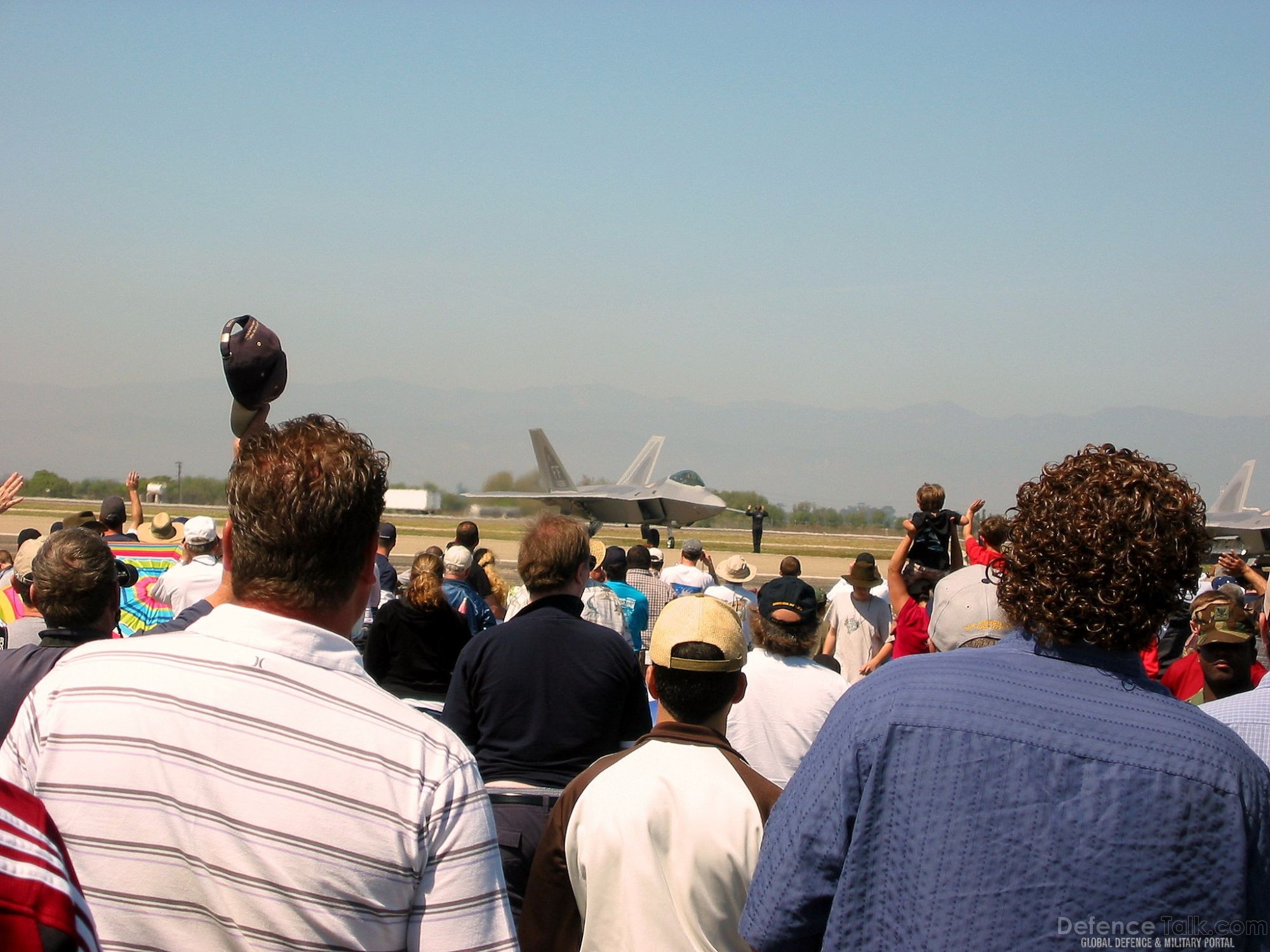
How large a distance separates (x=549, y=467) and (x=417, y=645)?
34.7m

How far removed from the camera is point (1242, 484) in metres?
38.9

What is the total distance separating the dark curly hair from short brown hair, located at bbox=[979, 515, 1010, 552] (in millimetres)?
3499

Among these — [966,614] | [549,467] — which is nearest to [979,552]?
[966,614]

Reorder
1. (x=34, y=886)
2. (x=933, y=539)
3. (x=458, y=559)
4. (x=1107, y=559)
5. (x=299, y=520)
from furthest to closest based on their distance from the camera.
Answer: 1. (x=933, y=539)
2. (x=458, y=559)
3. (x=1107, y=559)
4. (x=299, y=520)
5. (x=34, y=886)

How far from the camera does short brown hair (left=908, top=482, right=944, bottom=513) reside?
691 centimetres

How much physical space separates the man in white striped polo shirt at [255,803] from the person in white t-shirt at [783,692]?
8.41 ft

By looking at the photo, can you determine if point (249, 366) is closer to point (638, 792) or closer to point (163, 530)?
point (638, 792)

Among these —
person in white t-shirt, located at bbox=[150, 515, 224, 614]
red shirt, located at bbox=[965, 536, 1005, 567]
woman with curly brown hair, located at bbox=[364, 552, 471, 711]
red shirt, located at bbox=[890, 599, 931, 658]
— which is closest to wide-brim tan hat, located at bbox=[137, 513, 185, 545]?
person in white t-shirt, located at bbox=[150, 515, 224, 614]

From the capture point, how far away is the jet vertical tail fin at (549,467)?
39250 mm

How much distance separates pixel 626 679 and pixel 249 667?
2.19m

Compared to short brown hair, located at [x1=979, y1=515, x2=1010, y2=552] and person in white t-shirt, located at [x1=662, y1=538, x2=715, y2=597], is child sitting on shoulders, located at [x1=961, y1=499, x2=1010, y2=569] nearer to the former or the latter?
short brown hair, located at [x1=979, y1=515, x2=1010, y2=552]

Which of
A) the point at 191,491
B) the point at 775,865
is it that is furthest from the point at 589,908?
the point at 191,491

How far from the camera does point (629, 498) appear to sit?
35562 millimetres

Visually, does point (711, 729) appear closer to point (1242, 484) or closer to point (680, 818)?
A: point (680, 818)
